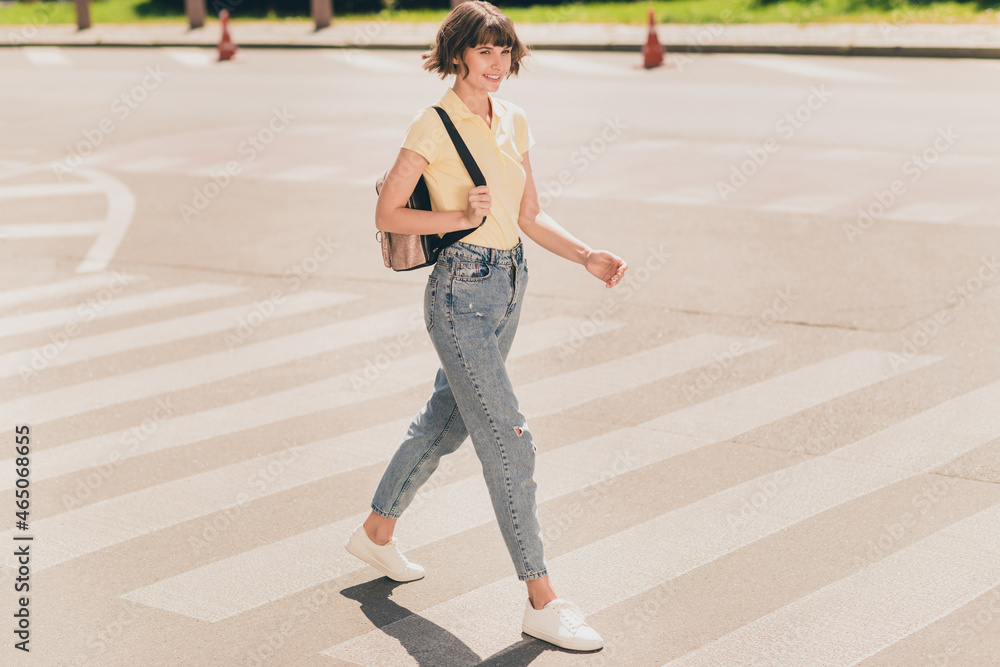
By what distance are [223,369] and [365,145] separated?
25.8 ft

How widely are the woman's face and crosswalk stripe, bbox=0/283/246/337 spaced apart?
527cm

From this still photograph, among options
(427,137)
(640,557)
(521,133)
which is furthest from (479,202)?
(640,557)

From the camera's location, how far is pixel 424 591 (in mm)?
4977

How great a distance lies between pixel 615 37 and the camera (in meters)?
24.6

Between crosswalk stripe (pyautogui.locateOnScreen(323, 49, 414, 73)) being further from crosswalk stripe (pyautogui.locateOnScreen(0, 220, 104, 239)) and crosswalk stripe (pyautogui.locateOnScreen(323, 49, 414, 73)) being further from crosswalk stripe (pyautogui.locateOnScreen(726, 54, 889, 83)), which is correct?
crosswalk stripe (pyautogui.locateOnScreen(0, 220, 104, 239))

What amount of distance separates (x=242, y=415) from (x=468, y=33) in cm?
326

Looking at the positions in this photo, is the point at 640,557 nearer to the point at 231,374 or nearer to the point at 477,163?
the point at 477,163

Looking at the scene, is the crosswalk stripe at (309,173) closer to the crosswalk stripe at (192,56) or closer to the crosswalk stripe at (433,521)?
the crosswalk stripe at (433,521)

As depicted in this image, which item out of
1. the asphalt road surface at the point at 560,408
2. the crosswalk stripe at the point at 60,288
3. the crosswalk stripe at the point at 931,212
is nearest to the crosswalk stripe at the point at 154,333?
the asphalt road surface at the point at 560,408

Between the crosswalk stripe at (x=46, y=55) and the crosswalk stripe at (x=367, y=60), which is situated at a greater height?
the crosswalk stripe at (x=367, y=60)

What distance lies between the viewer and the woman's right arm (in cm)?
445

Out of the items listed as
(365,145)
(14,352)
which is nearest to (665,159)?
(365,145)

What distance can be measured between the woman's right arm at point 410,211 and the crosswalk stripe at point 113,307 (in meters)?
5.05

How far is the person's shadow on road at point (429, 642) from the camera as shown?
4.44 m
